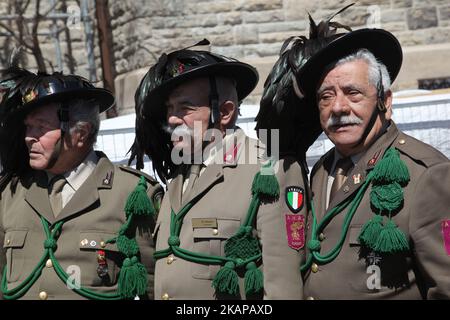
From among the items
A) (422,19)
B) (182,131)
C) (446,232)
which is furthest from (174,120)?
(422,19)

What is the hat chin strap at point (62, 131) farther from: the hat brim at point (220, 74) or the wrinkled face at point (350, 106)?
the wrinkled face at point (350, 106)

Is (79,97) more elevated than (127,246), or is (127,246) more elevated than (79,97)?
(79,97)

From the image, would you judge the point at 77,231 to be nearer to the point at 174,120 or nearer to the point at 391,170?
the point at 174,120

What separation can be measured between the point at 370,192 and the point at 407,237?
0.94 ft

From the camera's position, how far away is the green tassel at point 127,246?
462 centimetres

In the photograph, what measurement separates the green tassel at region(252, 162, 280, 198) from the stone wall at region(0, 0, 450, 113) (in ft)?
23.3

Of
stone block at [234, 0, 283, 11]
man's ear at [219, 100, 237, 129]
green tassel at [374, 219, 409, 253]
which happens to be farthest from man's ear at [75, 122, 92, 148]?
stone block at [234, 0, 283, 11]

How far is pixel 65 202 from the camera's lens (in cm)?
484

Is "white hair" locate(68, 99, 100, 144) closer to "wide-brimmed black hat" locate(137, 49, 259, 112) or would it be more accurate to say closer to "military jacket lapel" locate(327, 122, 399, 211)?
"wide-brimmed black hat" locate(137, 49, 259, 112)

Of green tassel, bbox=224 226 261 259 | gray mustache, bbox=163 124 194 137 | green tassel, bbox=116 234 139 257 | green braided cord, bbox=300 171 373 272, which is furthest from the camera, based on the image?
green tassel, bbox=116 234 139 257

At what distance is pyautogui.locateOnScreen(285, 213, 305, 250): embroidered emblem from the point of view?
4195 mm

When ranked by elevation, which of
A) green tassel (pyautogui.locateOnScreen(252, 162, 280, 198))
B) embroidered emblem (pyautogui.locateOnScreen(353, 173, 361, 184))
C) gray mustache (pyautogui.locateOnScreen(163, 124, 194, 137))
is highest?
gray mustache (pyautogui.locateOnScreen(163, 124, 194, 137))

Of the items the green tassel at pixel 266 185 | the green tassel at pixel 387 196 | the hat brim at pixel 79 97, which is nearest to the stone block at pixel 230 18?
the hat brim at pixel 79 97
